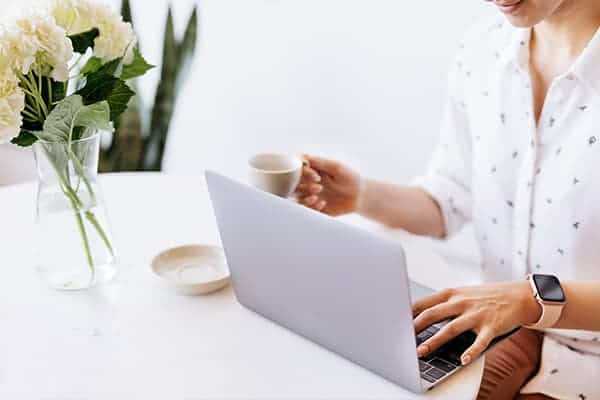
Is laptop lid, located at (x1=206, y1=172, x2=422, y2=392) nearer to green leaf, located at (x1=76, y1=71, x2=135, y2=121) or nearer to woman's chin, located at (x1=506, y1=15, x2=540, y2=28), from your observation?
green leaf, located at (x1=76, y1=71, x2=135, y2=121)

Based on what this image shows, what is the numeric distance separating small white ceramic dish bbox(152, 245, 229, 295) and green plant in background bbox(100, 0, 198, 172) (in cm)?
86

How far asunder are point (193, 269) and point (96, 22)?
1.12 feet

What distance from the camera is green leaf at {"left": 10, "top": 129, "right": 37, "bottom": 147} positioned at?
971 mm

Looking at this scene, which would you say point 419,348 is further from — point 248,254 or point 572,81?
point 572,81

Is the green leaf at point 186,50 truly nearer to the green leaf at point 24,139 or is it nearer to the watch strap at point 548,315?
the green leaf at point 24,139

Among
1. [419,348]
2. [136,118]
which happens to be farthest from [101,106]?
[136,118]

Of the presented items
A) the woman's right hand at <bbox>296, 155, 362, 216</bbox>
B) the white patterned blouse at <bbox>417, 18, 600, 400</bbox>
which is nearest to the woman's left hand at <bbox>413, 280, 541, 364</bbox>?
the white patterned blouse at <bbox>417, 18, 600, 400</bbox>

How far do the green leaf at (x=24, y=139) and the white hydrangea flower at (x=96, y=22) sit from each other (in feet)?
0.40

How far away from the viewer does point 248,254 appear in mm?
993

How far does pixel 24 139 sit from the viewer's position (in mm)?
974

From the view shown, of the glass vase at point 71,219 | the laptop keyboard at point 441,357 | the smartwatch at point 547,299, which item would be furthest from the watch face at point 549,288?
the glass vase at point 71,219

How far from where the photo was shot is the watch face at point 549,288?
1012 millimetres

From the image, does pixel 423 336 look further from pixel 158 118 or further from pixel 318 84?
pixel 318 84

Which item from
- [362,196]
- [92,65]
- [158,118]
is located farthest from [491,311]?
[158,118]
